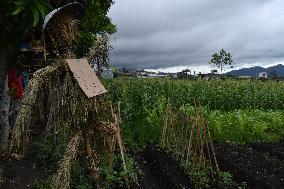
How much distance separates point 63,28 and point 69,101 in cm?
80

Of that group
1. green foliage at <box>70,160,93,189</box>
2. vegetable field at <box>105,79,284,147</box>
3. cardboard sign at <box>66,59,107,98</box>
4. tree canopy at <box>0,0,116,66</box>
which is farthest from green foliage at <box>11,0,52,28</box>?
vegetable field at <box>105,79,284,147</box>

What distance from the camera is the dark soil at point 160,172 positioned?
243 inches

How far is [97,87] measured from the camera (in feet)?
14.1

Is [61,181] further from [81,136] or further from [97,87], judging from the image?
[97,87]

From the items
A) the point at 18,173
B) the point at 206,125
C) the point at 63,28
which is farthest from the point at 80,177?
the point at 206,125

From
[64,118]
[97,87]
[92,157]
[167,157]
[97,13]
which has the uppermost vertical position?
[97,13]

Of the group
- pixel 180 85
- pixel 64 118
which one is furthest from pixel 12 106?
pixel 180 85

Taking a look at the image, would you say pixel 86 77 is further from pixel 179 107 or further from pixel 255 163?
pixel 179 107

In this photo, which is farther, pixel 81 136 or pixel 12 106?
pixel 12 106

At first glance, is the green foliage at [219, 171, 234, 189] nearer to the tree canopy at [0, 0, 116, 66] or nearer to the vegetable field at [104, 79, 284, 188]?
the vegetable field at [104, 79, 284, 188]

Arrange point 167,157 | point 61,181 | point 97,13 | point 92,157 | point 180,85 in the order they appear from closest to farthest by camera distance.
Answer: point 61,181, point 92,157, point 167,157, point 97,13, point 180,85

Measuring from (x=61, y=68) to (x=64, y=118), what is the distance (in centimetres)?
49

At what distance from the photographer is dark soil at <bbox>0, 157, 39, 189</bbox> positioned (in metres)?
5.89

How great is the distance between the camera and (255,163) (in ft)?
23.4
